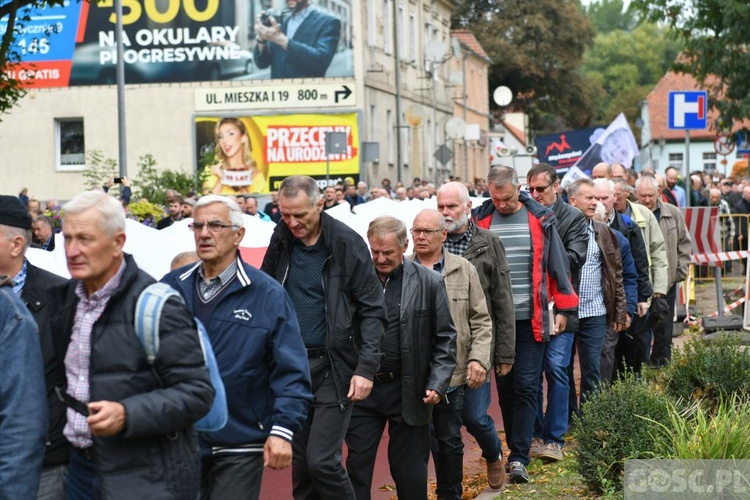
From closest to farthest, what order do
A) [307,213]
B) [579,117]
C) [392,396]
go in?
1. [307,213]
2. [392,396]
3. [579,117]

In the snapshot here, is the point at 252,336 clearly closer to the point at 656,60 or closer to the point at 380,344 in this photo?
the point at 380,344

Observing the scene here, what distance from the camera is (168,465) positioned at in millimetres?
4762

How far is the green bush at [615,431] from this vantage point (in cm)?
773

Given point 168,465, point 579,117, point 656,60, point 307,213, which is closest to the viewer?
point 168,465

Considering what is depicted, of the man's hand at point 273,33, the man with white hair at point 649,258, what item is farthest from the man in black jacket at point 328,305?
the man's hand at point 273,33

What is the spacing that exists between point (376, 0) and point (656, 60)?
92.8m

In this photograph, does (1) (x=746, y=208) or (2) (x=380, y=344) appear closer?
(2) (x=380, y=344)

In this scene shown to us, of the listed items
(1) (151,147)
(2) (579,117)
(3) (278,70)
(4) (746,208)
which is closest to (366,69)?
(3) (278,70)

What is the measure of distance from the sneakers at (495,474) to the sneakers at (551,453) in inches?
35.5

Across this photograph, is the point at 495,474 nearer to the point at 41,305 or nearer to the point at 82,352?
the point at 41,305

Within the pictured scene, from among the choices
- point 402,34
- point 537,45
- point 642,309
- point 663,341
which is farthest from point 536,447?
point 537,45

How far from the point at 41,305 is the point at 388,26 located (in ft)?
142

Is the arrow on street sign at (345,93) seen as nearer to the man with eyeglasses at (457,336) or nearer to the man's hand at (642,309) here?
the man's hand at (642,309)

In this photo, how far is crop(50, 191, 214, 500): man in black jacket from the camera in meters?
4.67
